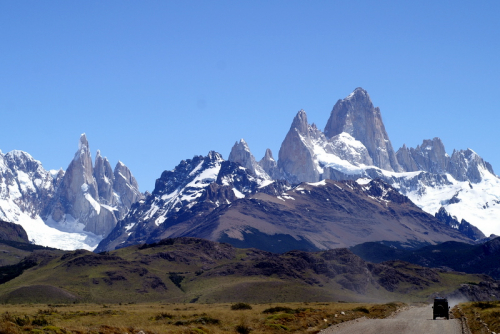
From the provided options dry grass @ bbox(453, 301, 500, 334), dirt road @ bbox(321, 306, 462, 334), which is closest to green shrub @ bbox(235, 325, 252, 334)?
dirt road @ bbox(321, 306, 462, 334)

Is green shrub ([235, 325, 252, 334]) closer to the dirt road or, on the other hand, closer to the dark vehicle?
the dirt road

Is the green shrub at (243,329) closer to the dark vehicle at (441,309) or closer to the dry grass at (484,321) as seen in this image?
the dry grass at (484,321)

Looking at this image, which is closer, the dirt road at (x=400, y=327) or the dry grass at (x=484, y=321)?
the dirt road at (x=400, y=327)

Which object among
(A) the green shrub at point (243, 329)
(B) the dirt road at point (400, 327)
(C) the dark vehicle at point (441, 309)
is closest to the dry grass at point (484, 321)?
(B) the dirt road at point (400, 327)

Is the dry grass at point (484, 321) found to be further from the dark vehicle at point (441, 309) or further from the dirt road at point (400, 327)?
the dark vehicle at point (441, 309)

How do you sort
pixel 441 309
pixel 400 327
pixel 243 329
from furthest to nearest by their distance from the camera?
pixel 441 309, pixel 400 327, pixel 243 329

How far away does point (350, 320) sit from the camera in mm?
89312

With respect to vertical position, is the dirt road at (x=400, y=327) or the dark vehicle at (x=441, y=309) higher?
the dark vehicle at (x=441, y=309)

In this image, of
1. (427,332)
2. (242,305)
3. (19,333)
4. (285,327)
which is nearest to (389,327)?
(427,332)

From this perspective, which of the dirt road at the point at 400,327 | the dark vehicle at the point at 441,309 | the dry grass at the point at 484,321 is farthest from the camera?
the dark vehicle at the point at 441,309

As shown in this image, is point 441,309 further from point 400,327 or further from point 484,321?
point 400,327

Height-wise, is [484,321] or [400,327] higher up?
[484,321]

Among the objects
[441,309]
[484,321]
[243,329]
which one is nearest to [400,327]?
[484,321]

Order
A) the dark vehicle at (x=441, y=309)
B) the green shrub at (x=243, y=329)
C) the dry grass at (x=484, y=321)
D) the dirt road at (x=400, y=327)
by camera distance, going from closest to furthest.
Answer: the dirt road at (x=400, y=327) < the green shrub at (x=243, y=329) < the dry grass at (x=484, y=321) < the dark vehicle at (x=441, y=309)
